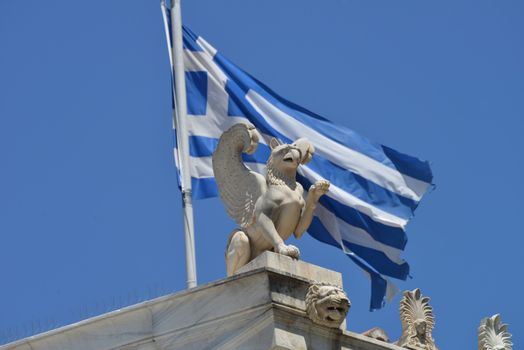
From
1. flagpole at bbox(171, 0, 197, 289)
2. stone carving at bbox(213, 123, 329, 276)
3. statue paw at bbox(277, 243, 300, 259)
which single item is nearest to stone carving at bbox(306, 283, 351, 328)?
statue paw at bbox(277, 243, 300, 259)

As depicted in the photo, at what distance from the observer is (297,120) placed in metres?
40.7

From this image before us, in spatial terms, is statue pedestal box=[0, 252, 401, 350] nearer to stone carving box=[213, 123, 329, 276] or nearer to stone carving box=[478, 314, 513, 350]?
stone carving box=[213, 123, 329, 276]

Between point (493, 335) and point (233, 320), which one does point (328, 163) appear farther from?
point (233, 320)

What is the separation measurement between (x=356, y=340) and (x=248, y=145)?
3.63m

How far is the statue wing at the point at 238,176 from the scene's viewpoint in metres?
33.5

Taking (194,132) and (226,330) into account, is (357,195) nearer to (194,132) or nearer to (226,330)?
(194,132)

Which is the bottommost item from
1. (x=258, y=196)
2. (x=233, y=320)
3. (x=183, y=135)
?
(x=233, y=320)

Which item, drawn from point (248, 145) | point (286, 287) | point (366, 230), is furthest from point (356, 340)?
point (366, 230)

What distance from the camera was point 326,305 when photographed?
31.0 metres

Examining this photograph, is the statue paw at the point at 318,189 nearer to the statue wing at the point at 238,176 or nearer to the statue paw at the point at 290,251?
the statue wing at the point at 238,176

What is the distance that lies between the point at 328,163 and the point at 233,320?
935cm

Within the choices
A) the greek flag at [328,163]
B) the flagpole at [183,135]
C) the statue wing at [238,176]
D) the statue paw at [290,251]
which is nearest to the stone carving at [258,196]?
the statue wing at [238,176]

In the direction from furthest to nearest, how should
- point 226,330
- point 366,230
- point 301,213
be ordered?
point 366,230 < point 301,213 < point 226,330

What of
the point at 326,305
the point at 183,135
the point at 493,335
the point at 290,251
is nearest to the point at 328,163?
the point at 183,135
